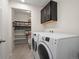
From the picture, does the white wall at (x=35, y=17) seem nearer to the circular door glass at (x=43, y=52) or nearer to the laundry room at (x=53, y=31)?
the laundry room at (x=53, y=31)

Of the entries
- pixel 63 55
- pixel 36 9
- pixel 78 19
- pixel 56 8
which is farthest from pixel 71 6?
pixel 36 9

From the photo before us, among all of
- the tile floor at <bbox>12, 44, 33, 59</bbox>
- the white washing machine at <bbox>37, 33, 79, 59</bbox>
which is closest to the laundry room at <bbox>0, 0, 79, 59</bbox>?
the white washing machine at <bbox>37, 33, 79, 59</bbox>

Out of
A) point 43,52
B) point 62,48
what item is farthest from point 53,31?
point 62,48

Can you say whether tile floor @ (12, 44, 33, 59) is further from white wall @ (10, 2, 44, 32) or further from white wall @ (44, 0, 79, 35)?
white wall @ (44, 0, 79, 35)

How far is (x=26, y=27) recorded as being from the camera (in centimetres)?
509

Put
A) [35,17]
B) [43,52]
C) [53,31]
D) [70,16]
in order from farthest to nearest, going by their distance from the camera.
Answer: [35,17], [53,31], [70,16], [43,52]

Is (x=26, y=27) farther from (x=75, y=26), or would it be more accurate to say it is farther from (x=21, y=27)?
(x=75, y=26)

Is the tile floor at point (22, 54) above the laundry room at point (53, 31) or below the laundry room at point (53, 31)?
below

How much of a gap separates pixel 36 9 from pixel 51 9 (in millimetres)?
1244

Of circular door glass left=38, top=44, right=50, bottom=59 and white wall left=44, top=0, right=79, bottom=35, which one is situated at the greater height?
white wall left=44, top=0, right=79, bottom=35

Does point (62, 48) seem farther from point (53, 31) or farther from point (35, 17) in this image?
point (35, 17)

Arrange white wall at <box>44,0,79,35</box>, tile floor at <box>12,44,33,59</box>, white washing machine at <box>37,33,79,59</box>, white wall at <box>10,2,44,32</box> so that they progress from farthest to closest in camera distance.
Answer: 1. white wall at <box>10,2,44,32</box>
2. tile floor at <box>12,44,33,59</box>
3. white wall at <box>44,0,79,35</box>
4. white washing machine at <box>37,33,79,59</box>

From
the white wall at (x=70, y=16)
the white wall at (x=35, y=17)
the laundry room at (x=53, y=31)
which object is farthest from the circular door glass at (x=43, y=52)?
the white wall at (x=35, y=17)

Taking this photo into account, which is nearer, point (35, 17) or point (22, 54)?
point (22, 54)
